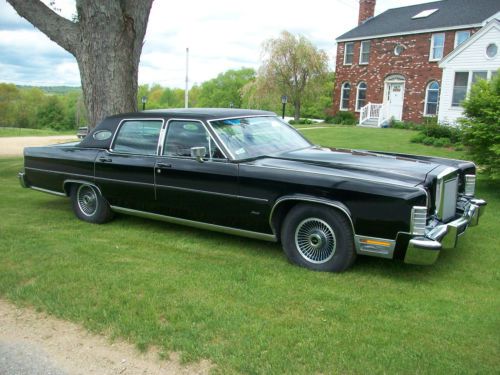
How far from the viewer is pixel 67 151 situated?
266 inches

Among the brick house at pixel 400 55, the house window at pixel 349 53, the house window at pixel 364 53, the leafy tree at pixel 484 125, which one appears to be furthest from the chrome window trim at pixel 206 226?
the house window at pixel 349 53

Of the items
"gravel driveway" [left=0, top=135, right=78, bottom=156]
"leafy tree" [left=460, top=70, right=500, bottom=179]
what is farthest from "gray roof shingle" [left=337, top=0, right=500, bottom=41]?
"gravel driveway" [left=0, top=135, right=78, bottom=156]

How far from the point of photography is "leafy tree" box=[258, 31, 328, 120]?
128 ft

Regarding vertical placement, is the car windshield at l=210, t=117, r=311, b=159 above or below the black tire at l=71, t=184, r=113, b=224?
above

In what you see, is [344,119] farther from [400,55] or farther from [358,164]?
[358,164]

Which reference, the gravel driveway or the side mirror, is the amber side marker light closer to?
the side mirror

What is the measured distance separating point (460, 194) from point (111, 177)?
4.26m

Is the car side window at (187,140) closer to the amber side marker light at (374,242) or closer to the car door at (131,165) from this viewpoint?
the car door at (131,165)

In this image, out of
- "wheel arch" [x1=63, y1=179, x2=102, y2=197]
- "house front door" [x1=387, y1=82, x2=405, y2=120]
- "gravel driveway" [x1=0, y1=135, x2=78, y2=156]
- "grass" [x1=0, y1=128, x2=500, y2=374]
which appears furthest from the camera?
"house front door" [x1=387, y1=82, x2=405, y2=120]

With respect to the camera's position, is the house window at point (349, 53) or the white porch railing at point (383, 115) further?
the house window at point (349, 53)

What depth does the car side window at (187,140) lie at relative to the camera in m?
5.46

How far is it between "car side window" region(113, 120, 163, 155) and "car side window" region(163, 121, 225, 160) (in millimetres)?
198

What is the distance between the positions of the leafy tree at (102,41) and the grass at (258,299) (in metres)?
3.40

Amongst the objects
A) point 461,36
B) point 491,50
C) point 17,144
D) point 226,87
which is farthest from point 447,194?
point 226,87
